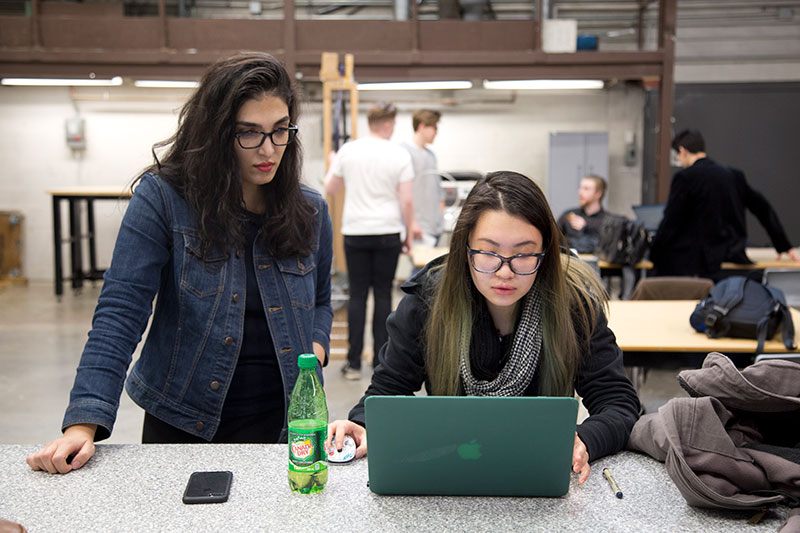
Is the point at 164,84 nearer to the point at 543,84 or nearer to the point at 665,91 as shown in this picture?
the point at 543,84

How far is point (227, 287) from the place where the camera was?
183 cm

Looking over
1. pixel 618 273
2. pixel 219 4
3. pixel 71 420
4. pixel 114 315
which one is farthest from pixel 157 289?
pixel 219 4

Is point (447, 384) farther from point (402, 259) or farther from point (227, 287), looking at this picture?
point (402, 259)

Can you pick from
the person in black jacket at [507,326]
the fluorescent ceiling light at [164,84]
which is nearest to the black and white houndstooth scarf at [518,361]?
the person in black jacket at [507,326]

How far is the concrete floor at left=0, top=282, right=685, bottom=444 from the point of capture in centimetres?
433

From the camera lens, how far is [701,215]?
211 inches

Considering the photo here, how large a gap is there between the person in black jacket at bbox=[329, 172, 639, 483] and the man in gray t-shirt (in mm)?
4204

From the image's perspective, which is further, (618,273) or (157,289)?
(618,273)

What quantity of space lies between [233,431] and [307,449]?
534 millimetres

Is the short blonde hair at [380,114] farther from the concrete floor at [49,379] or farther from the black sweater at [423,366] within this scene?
the black sweater at [423,366]

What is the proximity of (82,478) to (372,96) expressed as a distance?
915cm

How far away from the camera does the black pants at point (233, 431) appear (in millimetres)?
1887

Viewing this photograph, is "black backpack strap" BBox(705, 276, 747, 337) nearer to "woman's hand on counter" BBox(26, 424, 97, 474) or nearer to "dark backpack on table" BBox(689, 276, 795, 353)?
"dark backpack on table" BBox(689, 276, 795, 353)

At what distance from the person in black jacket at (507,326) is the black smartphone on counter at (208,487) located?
0.27 meters
